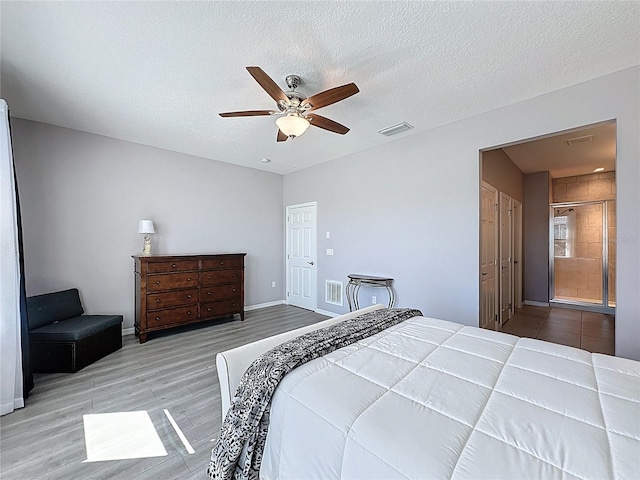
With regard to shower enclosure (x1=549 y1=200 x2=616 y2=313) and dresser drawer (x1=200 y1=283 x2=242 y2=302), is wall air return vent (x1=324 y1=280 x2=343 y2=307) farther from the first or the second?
shower enclosure (x1=549 y1=200 x2=616 y2=313)

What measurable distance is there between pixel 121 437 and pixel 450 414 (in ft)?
6.91

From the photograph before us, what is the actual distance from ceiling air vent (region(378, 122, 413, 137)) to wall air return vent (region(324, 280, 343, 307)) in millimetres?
2464

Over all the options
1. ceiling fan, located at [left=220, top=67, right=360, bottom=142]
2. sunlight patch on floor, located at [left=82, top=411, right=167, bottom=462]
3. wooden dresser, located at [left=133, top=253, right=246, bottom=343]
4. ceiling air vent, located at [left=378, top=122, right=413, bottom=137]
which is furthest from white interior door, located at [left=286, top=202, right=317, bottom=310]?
sunlight patch on floor, located at [left=82, top=411, right=167, bottom=462]

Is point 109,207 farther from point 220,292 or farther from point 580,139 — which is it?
point 580,139

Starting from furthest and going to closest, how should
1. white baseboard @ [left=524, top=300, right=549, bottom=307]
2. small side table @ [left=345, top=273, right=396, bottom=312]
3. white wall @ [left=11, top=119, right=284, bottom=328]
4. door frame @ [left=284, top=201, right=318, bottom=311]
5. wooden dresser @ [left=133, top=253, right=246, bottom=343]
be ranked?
1. white baseboard @ [left=524, top=300, right=549, bottom=307]
2. door frame @ [left=284, top=201, right=318, bottom=311]
3. small side table @ [left=345, top=273, right=396, bottom=312]
4. wooden dresser @ [left=133, top=253, right=246, bottom=343]
5. white wall @ [left=11, top=119, right=284, bottom=328]

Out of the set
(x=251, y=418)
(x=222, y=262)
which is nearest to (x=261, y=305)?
(x=222, y=262)

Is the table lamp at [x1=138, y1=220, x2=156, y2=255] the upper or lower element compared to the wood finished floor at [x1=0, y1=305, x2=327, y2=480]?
upper

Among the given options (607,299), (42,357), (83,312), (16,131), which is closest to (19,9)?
(16,131)

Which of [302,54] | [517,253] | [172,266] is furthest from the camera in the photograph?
[517,253]

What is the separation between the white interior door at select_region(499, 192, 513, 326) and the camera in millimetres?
4426

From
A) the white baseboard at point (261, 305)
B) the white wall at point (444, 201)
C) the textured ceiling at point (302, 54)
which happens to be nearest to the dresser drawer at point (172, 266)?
the white baseboard at point (261, 305)

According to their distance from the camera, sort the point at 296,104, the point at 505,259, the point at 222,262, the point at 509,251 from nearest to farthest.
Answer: the point at 296,104, the point at 222,262, the point at 505,259, the point at 509,251

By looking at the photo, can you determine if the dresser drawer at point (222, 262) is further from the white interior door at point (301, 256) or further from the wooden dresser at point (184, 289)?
the white interior door at point (301, 256)

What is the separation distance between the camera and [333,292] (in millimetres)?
4773
